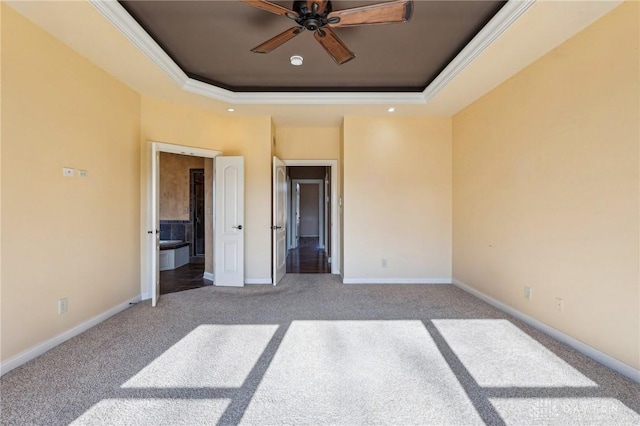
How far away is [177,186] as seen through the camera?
7.05 m

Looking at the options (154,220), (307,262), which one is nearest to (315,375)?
(154,220)

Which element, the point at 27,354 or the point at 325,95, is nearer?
the point at 27,354

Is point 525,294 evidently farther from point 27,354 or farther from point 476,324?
point 27,354

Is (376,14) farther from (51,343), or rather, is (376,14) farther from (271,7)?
(51,343)

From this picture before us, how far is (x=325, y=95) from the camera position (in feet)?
13.1

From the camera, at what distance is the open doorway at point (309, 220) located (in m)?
6.42

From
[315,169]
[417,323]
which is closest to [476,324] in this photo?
[417,323]

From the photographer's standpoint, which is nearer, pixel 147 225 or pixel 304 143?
pixel 147 225

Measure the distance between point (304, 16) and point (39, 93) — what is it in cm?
235

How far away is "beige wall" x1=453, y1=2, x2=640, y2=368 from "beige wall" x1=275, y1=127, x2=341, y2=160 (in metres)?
2.57

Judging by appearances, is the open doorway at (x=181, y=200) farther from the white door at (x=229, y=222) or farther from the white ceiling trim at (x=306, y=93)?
the white ceiling trim at (x=306, y=93)

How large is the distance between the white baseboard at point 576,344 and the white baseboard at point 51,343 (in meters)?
4.58

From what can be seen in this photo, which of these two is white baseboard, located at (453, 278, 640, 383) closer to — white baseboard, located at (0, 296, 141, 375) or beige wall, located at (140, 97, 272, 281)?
beige wall, located at (140, 97, 272, 281)

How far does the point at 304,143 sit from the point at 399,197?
6.57 ft
